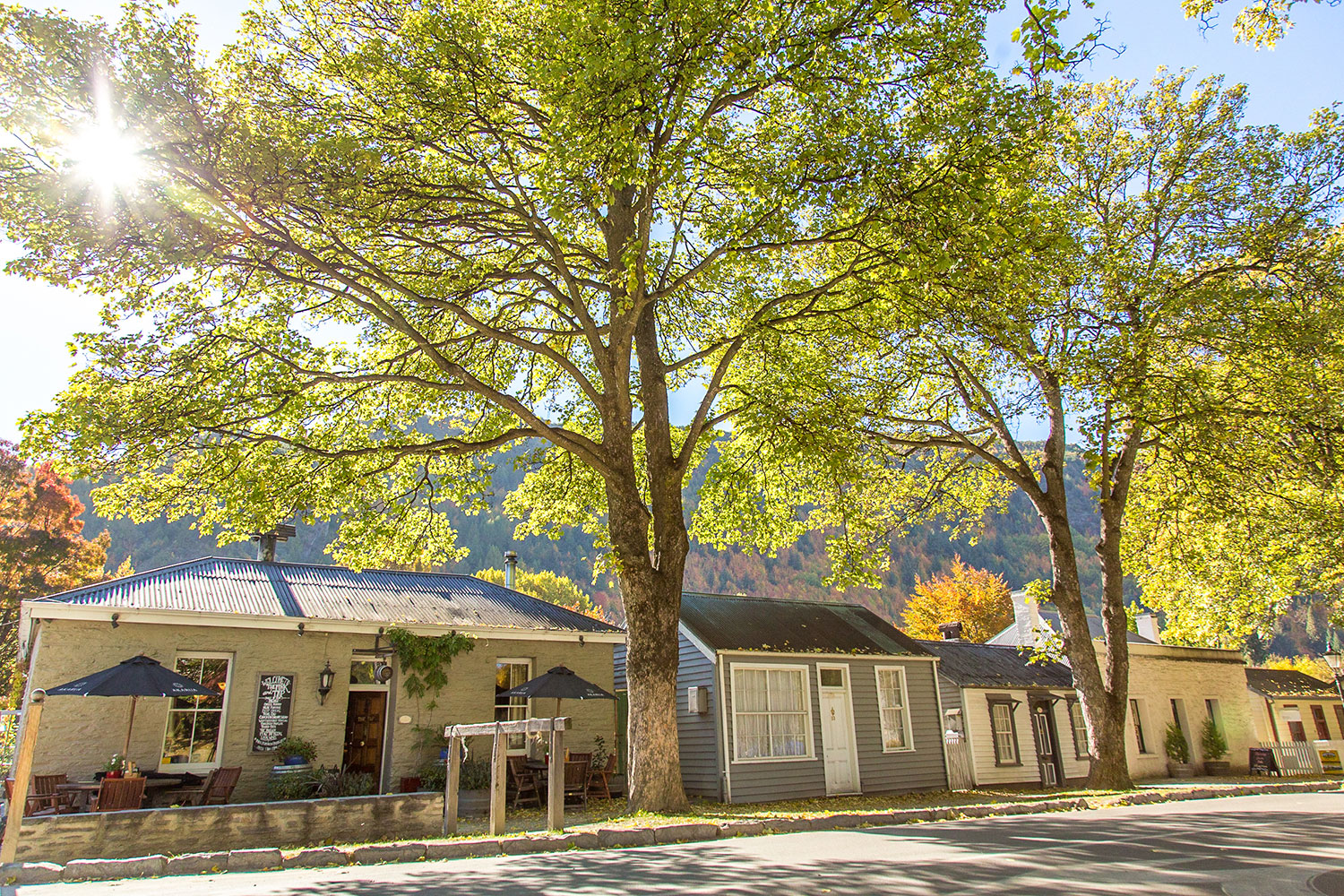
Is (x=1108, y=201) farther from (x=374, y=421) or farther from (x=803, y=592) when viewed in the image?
(x=803, y=592)

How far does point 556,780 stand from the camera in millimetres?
9414

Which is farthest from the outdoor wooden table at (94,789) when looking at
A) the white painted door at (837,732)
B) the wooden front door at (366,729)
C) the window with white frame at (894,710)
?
the window with white frame at (894,710)

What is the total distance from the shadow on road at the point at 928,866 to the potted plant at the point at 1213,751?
20304 millimetres

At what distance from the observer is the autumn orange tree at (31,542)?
33656mm

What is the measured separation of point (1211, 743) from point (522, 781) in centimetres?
2365

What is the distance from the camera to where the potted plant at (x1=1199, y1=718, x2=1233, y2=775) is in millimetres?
25547

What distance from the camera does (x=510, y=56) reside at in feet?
35.5

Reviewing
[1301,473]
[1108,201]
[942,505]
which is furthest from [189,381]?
[1301,473]

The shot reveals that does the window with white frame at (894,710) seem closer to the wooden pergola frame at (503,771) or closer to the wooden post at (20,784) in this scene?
the wooden pergola frame at (503,771)

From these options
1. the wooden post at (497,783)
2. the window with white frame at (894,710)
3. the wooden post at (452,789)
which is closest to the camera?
the wooden post at (497,783)

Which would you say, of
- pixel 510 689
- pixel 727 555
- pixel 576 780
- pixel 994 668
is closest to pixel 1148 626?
pixel 994 668

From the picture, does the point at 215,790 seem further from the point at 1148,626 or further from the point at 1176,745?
the point at 1148,626

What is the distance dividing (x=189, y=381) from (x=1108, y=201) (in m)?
18.6

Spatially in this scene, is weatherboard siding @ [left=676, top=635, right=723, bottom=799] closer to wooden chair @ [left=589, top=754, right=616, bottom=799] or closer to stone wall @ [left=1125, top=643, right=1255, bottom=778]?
wooden chair @ [left=589, top=754, right=616, bottom=799]
